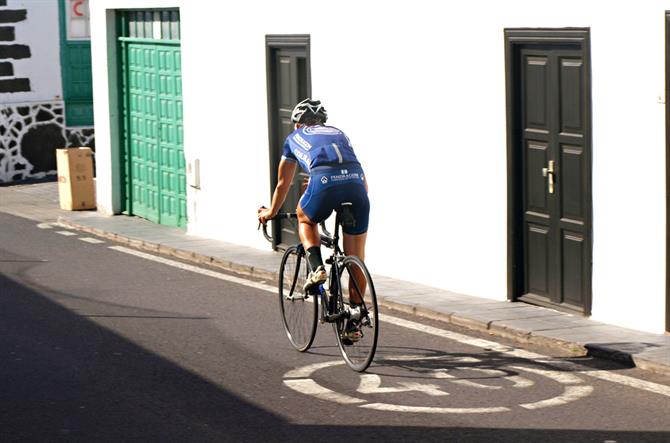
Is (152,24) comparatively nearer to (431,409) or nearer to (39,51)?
(39,51)

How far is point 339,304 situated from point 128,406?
1.73 m

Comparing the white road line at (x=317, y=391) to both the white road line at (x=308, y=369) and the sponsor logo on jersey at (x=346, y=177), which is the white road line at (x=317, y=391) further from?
the sponsor logo on jersey at (x=346, y=177)

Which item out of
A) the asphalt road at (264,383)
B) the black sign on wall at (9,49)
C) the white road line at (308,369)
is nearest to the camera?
the asphalt road at (264,383)

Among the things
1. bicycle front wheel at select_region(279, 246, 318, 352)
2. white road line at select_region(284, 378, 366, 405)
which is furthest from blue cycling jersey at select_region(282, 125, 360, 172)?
white road line at select_region(284, 378, 366, 405)

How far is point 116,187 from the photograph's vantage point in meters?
20.6

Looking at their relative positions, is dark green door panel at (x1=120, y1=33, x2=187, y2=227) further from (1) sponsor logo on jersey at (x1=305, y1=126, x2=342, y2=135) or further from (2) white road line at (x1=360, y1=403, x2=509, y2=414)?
(2) white road line at (x1=360, y1=403, x2=509, y2=414)

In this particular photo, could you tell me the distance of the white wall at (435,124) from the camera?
1081 centimetres

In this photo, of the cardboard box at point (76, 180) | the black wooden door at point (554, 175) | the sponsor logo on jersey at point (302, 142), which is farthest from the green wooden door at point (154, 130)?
the sponsor logo on jersey at point (302, 142)

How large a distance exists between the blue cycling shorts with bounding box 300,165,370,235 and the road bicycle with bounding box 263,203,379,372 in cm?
7

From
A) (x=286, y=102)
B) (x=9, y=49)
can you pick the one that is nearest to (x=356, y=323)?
(x=286, y=102)

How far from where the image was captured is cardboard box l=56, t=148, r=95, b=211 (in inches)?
832

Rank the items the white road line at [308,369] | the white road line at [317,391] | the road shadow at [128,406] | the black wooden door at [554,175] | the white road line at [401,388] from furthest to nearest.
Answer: the black wooden door at [554,175] < the white road line at [308,369] < the white road line at [401,388] < the white road line at [317,391] < the road shadow at [128,406]

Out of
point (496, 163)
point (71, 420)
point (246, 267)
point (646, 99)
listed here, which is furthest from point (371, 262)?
point (71, 420)

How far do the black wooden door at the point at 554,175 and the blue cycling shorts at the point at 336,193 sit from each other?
228cm
